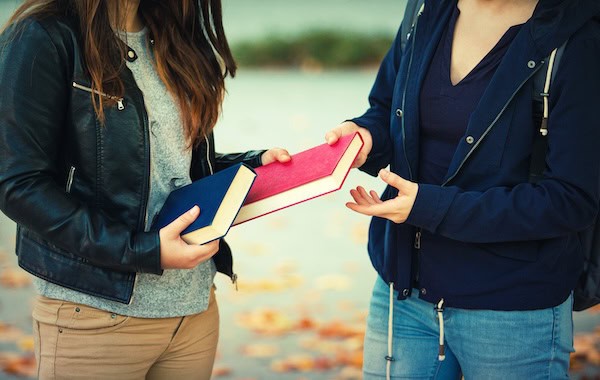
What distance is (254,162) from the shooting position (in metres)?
2.35

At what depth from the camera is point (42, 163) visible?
180 cm

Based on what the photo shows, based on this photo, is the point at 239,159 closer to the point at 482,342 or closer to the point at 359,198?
the point at 359,198

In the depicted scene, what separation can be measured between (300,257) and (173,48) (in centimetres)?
376

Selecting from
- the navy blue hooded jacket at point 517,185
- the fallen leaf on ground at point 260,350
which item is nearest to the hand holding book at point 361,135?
the navy blue hooded jacket at point 517,185

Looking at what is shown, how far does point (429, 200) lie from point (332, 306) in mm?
3108

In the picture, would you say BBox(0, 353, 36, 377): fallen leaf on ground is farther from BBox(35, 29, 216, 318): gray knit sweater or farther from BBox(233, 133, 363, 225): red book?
BBox(233, 133, 363, 225): red book

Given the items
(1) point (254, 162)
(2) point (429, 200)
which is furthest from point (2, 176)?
(2) point (429, 200)

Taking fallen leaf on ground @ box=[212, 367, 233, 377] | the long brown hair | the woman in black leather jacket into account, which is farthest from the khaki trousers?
fallen leaf on ground @ box=[212, 367, 233, 377]

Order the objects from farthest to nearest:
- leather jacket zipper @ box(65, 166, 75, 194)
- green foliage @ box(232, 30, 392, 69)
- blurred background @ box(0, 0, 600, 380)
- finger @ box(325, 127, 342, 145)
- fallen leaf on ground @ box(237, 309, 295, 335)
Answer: green foliage @ box(232, 30, 392, 69)
fallen leaf on ground @ box(237, 309, 295, 335)
blurred background @ box(0, 0, 600, 380)
finger @ box(325, 127, 342, 145)
leather jacket zipper @ box(65, 166, 75, 194)

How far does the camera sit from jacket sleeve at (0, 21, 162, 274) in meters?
1.77

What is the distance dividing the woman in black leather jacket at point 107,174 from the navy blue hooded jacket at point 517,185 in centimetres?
51

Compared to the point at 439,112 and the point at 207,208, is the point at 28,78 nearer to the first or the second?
the point at 207,208

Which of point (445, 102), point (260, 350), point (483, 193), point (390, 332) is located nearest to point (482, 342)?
point (390, 332)

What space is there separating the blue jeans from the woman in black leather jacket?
58 centimetres
